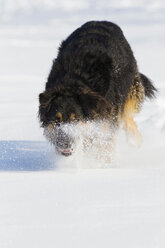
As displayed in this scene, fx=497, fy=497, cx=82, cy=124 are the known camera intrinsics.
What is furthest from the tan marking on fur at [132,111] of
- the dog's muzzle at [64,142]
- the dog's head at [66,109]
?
the dog's muzzle at [64,142]

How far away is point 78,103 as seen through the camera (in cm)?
521

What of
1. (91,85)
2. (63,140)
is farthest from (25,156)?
(91,85)

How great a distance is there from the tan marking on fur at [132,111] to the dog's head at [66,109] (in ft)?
3.47

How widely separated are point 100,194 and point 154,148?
305cm

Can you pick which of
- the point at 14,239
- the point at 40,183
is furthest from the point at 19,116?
the point at 14,239

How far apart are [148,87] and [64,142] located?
2.47 metres

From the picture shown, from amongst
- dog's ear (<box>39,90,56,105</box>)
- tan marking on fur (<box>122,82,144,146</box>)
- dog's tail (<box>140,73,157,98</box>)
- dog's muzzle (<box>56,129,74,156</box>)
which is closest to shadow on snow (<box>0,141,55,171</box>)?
dog's muzzle (<box>56,129,74,156</box>)

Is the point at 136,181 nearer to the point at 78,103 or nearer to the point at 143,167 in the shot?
the point at 143,167

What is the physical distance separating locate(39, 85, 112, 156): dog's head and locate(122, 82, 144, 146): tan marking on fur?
1058 millimetres

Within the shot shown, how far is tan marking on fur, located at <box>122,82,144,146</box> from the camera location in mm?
6422

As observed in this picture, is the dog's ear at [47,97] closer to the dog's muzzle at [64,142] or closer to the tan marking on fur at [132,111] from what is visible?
the dog's muzzle at [64,142]

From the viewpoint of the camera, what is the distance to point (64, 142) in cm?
515

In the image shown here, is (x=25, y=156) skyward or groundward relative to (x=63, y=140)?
groundward

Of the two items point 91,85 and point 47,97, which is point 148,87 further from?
point 47,97
